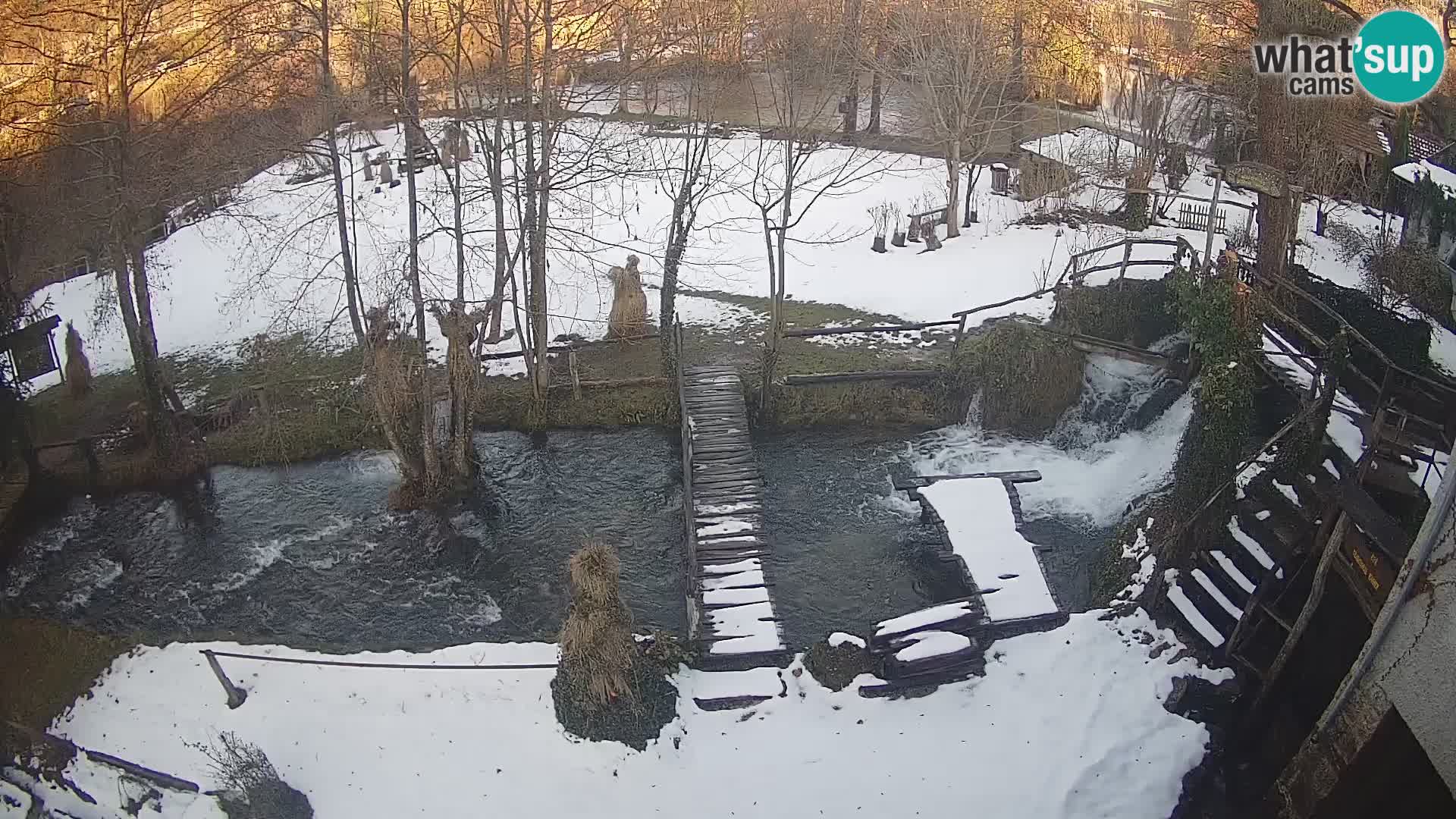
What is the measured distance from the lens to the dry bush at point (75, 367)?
19.6 m

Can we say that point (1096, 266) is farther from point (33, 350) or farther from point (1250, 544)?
point (33, 350)

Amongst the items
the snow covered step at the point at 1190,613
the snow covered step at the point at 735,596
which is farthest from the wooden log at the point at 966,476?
the snow covered step at the point at 735,596

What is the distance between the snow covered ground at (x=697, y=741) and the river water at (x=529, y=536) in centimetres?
173

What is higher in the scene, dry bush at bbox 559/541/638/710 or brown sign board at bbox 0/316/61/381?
brown sign board at bbox 0/316/61/381

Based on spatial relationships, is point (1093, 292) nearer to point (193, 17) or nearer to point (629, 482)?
point (629, 482)

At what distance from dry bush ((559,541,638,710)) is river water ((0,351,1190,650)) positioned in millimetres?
2745

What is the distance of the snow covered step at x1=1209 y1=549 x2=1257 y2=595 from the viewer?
12.1 meters

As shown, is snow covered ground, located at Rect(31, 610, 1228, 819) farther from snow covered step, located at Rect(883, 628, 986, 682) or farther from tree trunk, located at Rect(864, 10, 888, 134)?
tree trunk, located at Rect(864, 10, 888, 134)

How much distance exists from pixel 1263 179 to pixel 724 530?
9704mm

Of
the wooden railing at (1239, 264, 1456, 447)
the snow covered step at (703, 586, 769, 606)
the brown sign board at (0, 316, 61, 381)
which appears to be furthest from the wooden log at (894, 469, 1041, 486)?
the brown sign board at (0, 316, 61, 381)

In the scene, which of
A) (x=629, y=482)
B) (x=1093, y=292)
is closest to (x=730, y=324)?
(x=629, y=482)

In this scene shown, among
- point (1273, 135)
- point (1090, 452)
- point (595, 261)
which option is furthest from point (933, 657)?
point (595, 261)

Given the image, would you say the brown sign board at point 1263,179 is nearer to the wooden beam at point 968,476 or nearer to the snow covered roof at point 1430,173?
the snow covered roof at point 1430,173

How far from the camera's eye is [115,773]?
11391 millimetres
